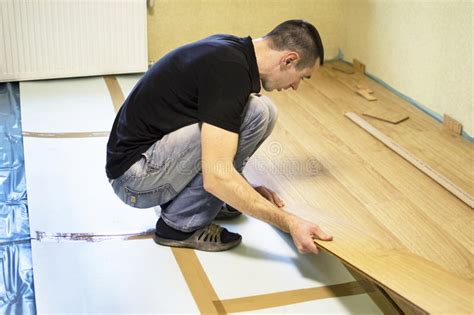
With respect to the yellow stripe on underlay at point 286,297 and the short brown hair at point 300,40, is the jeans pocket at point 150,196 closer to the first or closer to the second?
the yellow stripe on underlay at point 286,297

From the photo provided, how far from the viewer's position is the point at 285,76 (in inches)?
92.3

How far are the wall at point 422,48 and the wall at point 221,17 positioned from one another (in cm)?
22

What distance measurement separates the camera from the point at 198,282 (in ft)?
7.65

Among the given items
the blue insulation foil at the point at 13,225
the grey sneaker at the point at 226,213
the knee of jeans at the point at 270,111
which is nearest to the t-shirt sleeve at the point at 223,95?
the knee of jeans at the point at 270,111

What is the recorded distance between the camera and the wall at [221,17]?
177 inches

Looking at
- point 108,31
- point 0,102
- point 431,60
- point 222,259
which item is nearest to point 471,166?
point 431,60

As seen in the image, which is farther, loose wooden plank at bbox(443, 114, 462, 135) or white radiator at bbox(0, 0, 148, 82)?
white radiator at bbox(0, 0, 148, 82)

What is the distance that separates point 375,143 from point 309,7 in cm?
153

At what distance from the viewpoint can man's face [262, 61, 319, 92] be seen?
7.61 ft

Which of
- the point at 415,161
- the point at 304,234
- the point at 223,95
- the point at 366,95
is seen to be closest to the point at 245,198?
the point at 304,234

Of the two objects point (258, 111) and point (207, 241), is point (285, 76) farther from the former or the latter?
point (207, 241)

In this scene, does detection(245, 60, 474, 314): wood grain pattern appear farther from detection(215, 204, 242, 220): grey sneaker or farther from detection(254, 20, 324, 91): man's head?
detection(254, 20, 324, 91): man's head

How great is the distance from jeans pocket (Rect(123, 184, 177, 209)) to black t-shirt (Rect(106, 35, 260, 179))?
10 centimetres

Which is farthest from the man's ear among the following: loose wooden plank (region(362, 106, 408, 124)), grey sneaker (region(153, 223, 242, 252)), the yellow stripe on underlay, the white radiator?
the white radiator
